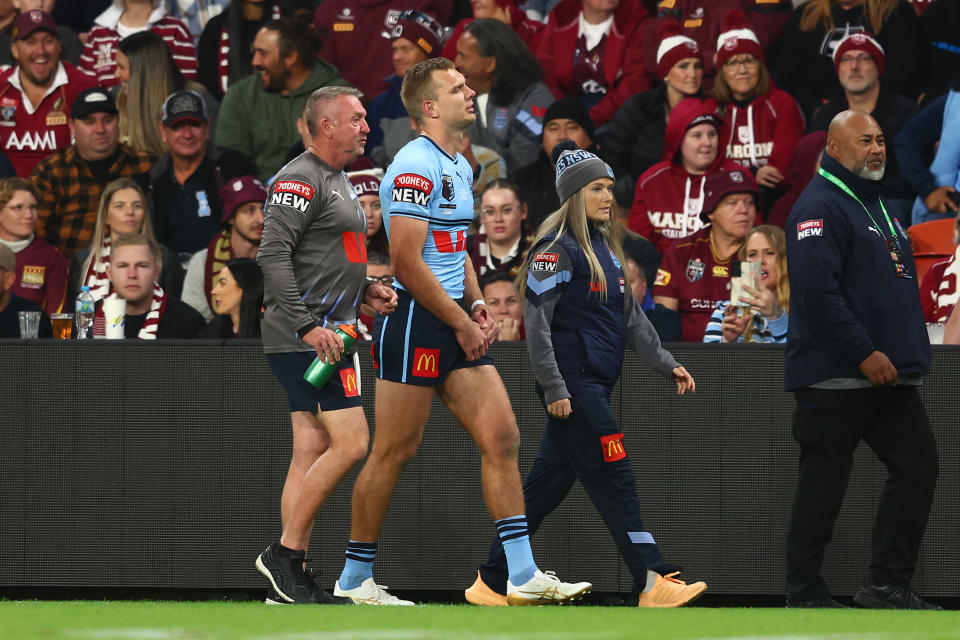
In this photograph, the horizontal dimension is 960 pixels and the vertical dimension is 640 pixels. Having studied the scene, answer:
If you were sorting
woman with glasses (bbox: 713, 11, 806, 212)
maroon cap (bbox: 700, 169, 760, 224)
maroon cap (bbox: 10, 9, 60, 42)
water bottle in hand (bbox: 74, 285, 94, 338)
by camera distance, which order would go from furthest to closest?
maroon cap (bbox: 10, 9, 60, 42)
woman with glasses (bbox: 713, 11, 806, 212)
maroon cap (bbox: 700, 169, 760, 224)
water bottle in hand (bbox: 74, 285, 94, 338)

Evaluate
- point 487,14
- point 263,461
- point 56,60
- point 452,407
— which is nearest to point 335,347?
point 452,407

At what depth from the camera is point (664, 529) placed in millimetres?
7203

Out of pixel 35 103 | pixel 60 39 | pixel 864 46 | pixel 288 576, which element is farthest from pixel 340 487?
pixel 60 39

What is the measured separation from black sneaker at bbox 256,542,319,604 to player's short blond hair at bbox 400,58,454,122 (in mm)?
1910

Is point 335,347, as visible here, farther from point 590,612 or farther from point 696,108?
point 696,108

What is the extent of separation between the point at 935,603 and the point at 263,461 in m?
A: 3.40

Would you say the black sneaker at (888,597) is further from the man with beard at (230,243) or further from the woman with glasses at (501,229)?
the man with beard at (230,243)

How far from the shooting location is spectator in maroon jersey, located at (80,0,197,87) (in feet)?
42.2

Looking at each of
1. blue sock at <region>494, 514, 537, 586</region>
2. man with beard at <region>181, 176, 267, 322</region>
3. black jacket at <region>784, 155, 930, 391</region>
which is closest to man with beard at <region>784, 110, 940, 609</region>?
black jacket at <region>784, 155, 930, 391</region>

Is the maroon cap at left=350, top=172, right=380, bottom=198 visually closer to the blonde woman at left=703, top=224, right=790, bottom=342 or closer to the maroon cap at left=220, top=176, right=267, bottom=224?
the maroon cap at left=220, top=176, right=267, bottom=224

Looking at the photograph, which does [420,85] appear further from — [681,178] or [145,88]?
[145,88]

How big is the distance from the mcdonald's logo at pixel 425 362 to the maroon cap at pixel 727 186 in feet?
12.8

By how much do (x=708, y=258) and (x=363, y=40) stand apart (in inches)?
176

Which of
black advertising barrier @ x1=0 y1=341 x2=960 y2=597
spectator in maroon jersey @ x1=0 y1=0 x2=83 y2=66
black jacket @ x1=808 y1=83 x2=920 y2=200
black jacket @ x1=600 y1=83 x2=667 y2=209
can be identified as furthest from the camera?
spectator in maroon jersey @ x1=0 y1=0 x2=83 y2=66
